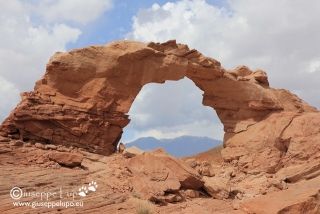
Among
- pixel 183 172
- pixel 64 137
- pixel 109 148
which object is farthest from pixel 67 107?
pixel 183 172

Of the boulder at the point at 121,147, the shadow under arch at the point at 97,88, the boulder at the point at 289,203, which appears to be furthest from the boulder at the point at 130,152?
the boulder at the point at 289,203

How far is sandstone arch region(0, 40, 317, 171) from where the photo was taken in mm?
14312

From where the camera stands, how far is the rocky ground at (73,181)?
1084 cm

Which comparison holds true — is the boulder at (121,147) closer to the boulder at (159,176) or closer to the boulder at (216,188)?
the boulder at (159,176)

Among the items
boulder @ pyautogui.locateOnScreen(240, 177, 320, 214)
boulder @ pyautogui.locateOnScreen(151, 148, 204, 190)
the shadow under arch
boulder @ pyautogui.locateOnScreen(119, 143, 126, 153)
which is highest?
the shadow under arch

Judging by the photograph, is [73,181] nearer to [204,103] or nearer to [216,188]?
[216,188]

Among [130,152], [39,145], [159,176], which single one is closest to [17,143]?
[39,145]

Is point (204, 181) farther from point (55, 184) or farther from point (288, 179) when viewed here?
point (55, 184)

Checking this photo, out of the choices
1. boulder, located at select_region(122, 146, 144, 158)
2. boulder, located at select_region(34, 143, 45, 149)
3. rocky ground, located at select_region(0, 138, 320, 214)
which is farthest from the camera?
boulder, located at select_region(122, 146, 144, 158)

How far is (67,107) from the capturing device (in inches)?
574

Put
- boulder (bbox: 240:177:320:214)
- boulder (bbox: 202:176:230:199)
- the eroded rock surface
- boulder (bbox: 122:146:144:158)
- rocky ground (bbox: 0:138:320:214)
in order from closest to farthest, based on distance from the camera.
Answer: rocky ground (bbox: 0:138:320:214)
boulder (bbox: 240:177:320:214)
the eroded rock surface
boulder (bbox: 202:176:230:199)
boulder (bbox: 122:146:144:158)

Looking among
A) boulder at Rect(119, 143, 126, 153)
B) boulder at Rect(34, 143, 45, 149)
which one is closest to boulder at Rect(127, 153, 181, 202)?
boulder at Rect(119, 143, 126, 153)

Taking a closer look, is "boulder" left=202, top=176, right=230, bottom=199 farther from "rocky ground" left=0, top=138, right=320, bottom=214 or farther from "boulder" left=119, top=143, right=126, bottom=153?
"boulder" left=119, top=143, right=126, bottom=153

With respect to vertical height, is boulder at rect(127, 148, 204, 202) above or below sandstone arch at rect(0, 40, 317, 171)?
below
